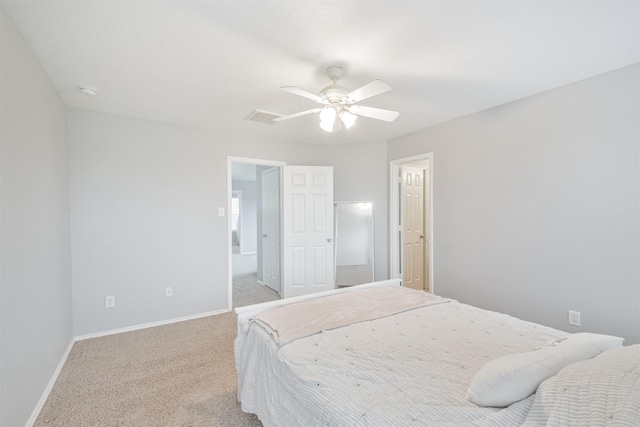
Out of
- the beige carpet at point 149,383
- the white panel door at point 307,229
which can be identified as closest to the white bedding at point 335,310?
the beige carpet at point 149,383

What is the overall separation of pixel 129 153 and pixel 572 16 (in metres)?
3.98

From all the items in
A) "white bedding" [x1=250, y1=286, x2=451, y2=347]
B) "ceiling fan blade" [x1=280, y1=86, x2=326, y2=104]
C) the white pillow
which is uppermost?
"ceiling fan blade" [x1=280, y1=86, x2=326, y2=104]

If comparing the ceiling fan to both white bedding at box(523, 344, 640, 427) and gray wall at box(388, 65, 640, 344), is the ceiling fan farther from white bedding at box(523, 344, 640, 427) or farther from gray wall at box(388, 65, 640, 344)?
white bedding at box(523, 344, 640, 427)

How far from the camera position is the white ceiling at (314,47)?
1606 millimetres

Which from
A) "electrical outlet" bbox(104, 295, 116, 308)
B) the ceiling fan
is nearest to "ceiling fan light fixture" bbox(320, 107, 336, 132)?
the ceiling fan

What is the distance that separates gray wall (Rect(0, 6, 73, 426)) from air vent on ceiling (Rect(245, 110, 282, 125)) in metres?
1.67

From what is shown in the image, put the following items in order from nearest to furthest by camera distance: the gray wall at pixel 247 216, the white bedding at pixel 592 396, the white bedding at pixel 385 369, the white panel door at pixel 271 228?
the white bedding at pixel 592 396 < the white bedding at pixel 385 369 < the white panel door at pixel 271 228 < the gray wall at pixel 247 216

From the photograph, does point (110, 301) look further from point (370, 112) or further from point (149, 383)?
point (370, 112)

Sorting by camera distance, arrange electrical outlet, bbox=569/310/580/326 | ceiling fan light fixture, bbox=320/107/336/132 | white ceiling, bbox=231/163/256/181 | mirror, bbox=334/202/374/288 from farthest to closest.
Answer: white ceiling, bbox=231/163/256/181, mirror, bbox=334/202/374/288, electrical outlet, bbox=569/310/580/326, ceiling fan light fixture, bbox=320/107/336/132

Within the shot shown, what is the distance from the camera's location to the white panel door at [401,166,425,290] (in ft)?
14.6

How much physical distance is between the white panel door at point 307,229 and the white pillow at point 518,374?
10.8 ft

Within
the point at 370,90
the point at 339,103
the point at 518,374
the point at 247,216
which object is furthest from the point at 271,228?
the point at 247,216

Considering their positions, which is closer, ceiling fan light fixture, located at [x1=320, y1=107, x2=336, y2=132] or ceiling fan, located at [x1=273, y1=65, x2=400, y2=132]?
ceiling fan, located at [x1=273, y1=65, x2=400, y2=132]

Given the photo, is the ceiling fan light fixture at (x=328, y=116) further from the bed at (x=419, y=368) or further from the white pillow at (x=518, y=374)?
the white pillow at (x=518, y=374)
